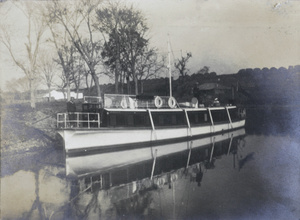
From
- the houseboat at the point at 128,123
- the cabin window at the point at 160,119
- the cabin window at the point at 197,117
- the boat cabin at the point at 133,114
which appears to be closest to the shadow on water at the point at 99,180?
the houseboat at the point at 128,123

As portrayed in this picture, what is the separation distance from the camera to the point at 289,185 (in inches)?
405

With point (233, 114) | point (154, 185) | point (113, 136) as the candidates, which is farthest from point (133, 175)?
point (233, 114)

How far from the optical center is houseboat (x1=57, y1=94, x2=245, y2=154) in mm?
16641

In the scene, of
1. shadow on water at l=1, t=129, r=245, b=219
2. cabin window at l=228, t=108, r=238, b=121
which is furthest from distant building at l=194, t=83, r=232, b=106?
shadow on water at l=1, t=129, r=245, b=219

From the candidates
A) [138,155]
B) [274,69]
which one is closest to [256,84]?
[274,69]

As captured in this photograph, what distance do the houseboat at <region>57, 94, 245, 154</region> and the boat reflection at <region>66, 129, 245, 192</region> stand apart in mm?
945

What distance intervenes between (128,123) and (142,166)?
18.0 ft

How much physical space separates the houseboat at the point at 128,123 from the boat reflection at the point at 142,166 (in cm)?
95

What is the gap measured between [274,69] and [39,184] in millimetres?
55733

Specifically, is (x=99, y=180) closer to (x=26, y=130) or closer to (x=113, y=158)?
(x=113, y=158)

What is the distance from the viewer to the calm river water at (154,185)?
26.3 ft

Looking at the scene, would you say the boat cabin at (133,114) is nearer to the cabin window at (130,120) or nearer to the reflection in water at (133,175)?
the cabin window at (130,120)

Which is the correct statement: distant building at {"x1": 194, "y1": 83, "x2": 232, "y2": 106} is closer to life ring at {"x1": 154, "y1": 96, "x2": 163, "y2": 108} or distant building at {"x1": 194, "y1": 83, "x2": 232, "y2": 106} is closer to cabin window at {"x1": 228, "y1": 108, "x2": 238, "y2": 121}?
cabin window at {"x1": 228, "y1": 108, "x2": 238, "y2": 121}

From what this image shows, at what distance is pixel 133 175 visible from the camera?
12.1 meters
